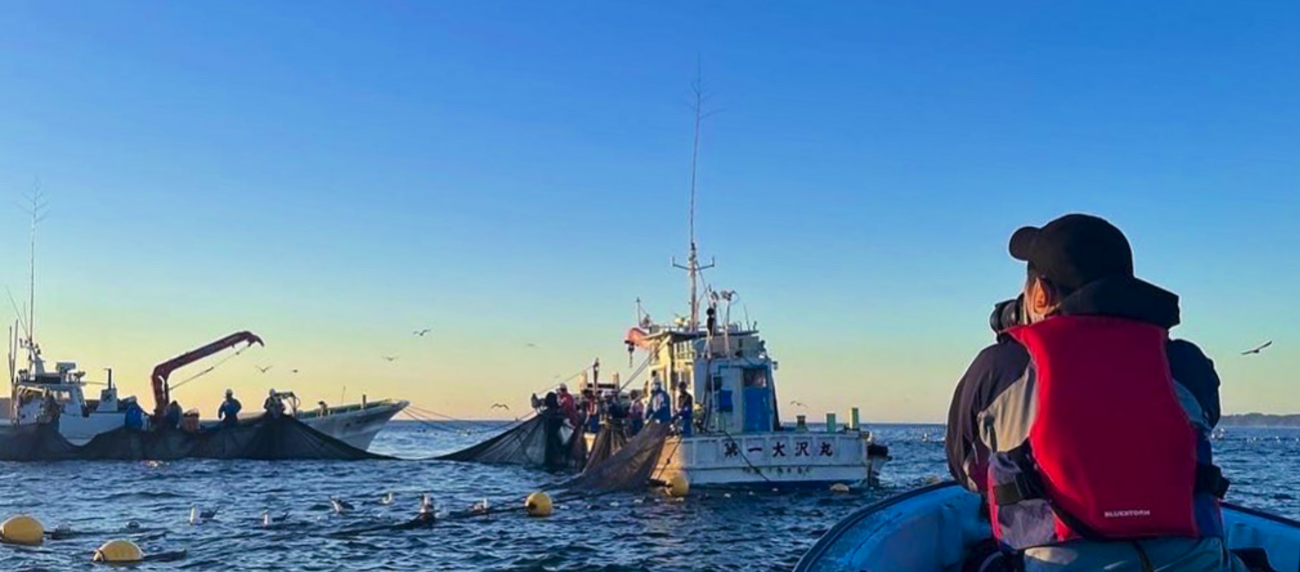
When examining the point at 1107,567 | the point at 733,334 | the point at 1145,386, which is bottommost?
the point at 1107,567

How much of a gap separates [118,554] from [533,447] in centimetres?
2074

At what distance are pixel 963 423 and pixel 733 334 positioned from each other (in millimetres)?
26204

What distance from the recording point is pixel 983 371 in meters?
3.33

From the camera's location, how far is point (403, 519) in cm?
2061

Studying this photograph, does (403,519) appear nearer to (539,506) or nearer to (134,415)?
(539,506)

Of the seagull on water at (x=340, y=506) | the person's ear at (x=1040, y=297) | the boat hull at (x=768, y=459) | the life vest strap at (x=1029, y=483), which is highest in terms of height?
the person's ear at (x=1040, y=297)

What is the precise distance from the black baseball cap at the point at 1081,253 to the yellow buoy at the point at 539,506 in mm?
18385

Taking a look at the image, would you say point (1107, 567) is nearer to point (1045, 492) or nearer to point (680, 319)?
point (1045, 492)

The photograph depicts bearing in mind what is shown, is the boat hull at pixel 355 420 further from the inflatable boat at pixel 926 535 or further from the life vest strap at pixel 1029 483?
the life vest strap at pixel 1029 483

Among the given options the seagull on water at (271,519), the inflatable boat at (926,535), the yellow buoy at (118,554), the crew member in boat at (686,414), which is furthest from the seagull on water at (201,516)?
the inflatable boat at (926,535)

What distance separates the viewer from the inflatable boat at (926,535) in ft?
15.0

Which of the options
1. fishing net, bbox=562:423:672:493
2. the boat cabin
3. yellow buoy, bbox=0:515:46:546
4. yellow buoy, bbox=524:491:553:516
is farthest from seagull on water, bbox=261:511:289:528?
the boat cabin

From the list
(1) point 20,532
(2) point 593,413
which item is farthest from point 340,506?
(2) point 593,413

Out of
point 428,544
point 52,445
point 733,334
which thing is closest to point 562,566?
point 428,544
